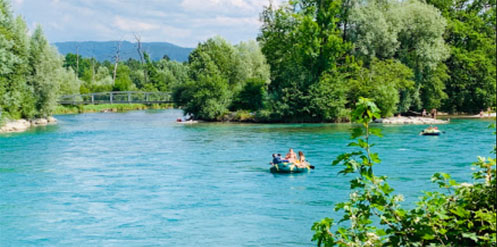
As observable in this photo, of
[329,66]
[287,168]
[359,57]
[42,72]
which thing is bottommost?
[287,168]

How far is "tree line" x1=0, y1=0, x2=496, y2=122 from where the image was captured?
168 ft

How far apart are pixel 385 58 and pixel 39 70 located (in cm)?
3331

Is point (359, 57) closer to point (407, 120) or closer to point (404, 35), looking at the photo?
point (404, 35)

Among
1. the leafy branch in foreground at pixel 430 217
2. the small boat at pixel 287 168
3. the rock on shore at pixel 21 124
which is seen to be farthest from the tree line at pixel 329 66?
the leafy branch in foreground at pixel 430 217

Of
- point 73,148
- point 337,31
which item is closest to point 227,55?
point 337,31

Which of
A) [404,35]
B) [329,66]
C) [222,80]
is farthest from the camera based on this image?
[222,80]

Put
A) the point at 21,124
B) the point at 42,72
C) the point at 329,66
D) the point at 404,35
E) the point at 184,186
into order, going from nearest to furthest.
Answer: the point at 184,186 → the point at 21,124 → the point at 42,72 → the point at 329,66 → the point at 404,35

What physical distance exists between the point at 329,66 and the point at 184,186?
34.7 meters

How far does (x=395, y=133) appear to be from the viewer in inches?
1577

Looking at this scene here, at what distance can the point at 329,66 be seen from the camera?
53188 mm

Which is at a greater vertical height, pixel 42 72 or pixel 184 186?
pixel 42 72

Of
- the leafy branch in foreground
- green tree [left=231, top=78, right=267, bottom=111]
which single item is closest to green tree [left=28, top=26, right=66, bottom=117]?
green tree [left=231, top=78, right=267, bottom=111]

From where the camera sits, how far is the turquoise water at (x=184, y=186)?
14.7 m

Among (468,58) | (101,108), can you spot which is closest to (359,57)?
(468,58)
